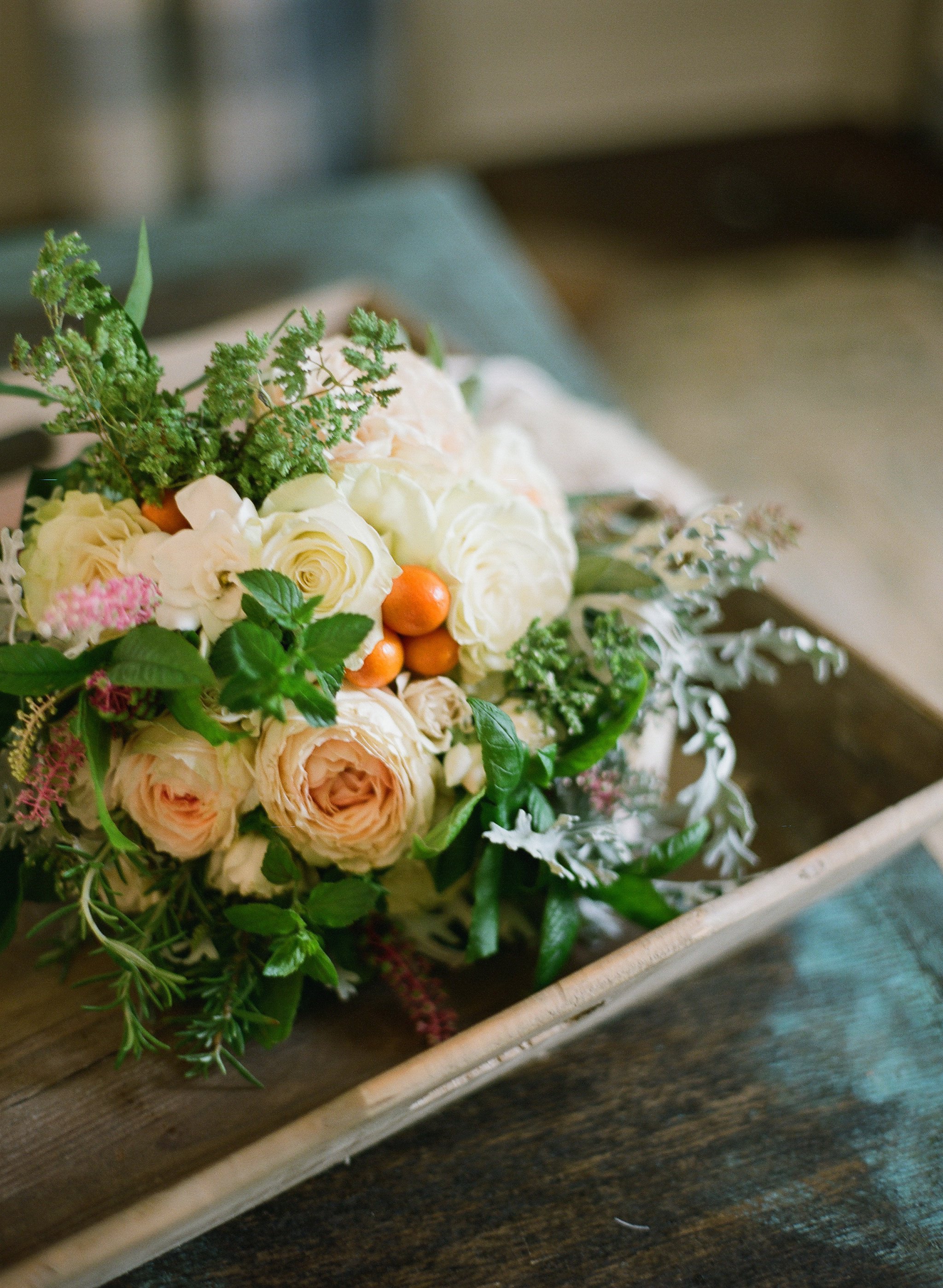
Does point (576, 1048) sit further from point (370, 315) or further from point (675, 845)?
point (370, 315)

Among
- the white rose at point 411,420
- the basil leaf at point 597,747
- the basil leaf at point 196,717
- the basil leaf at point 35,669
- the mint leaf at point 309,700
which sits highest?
the white rose at point 411,420

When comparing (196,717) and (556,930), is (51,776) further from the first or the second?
(556,930)

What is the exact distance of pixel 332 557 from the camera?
1.72 feet

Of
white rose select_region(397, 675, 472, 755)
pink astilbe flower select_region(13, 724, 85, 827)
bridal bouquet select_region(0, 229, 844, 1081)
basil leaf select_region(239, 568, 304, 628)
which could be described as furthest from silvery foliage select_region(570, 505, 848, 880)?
pink astilbe flower select_region(13, 724, 85, 827)

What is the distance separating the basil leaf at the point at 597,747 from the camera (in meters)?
0.59

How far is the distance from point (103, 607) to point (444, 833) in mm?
217

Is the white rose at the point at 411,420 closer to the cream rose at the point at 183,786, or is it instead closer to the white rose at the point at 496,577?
the white rose at the point at 496,577

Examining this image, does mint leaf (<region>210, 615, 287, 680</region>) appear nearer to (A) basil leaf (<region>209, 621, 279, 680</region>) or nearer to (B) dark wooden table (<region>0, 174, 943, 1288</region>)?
(A) basil leaf (<region>209, 621, 279, 680</region>)

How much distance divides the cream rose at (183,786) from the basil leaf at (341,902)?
6 cm

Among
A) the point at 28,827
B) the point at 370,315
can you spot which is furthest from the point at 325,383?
the point at 28,827

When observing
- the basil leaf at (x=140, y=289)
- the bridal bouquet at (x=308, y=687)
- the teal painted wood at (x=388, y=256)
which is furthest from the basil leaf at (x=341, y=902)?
the teal painted wood at (x=388, y=256)

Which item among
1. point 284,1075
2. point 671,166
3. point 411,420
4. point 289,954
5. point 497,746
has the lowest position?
point 671,166

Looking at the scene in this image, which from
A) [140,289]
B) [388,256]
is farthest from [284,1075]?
[388,256]

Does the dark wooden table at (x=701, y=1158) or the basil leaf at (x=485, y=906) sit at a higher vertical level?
the basil leaf at (x=485, y=906)
